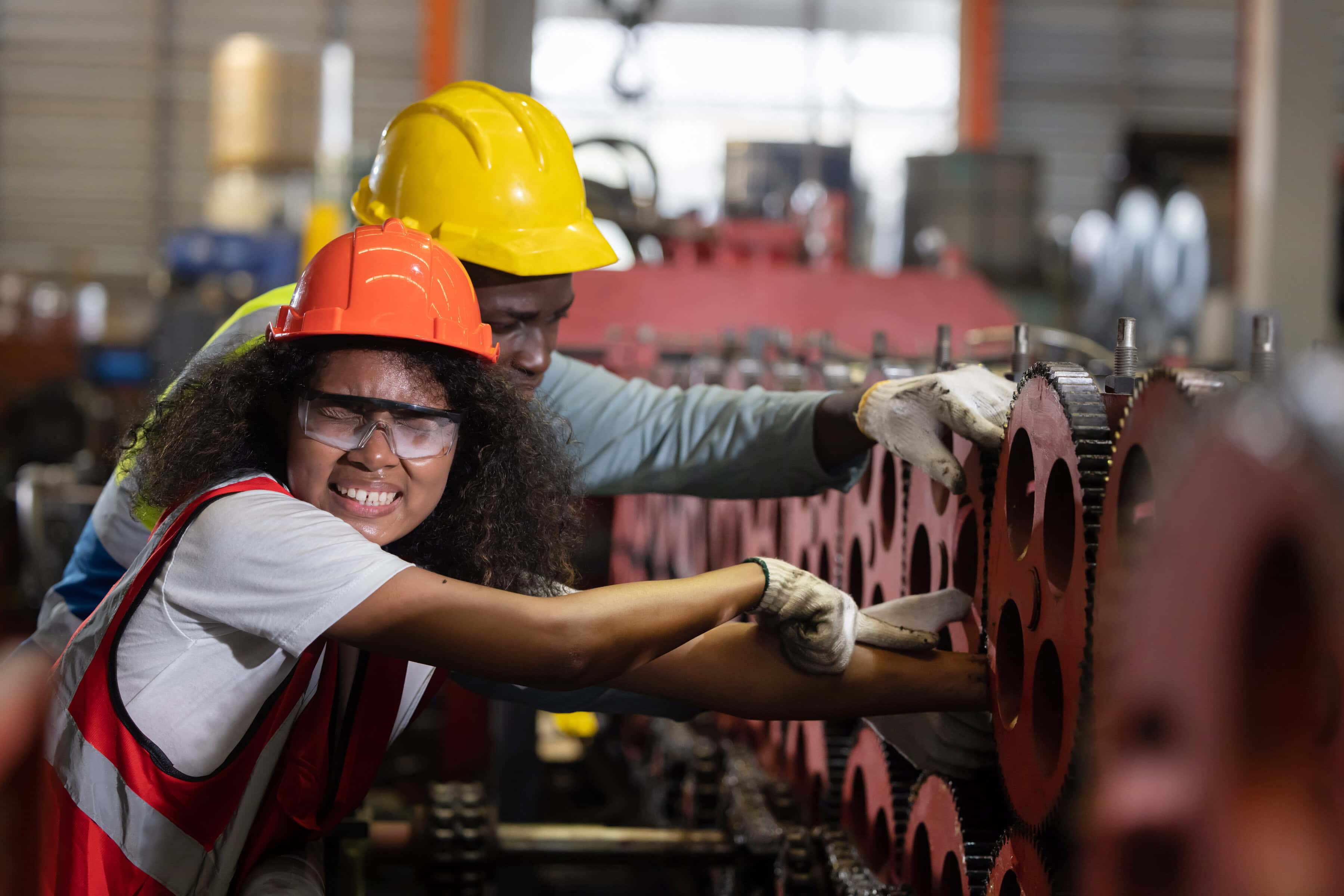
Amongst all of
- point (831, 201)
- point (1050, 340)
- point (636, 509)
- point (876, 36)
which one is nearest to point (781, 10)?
point (876, 36)

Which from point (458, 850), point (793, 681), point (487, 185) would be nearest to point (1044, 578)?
point (793, 681)

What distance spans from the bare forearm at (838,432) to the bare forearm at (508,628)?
671 mm

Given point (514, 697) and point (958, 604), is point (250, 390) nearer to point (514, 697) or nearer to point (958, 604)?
point (514, 697)

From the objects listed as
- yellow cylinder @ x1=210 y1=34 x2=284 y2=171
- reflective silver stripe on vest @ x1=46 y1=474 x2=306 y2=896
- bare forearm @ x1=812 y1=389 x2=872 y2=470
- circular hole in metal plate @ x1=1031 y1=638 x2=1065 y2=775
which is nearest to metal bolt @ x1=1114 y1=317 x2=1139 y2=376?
circular hole in metal plate @ x1=1031 y1=638 x2=1065 y2=775

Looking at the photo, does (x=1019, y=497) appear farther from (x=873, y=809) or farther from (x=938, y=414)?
A: (x=873, y=809)

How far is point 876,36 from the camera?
49.6ft

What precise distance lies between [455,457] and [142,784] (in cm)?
56

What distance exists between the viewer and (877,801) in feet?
5.94

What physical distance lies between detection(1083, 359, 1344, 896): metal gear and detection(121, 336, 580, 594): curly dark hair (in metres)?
1.14

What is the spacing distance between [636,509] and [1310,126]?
19.5 feet

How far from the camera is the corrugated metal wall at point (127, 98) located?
15.0 metres

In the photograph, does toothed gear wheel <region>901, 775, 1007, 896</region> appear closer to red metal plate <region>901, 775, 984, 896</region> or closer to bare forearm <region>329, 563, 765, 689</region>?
red metal plate <region>901, 775, 984, 896</region>

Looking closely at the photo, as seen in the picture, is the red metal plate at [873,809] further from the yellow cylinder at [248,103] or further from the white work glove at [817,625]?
the yellow cylinder at [248,103]

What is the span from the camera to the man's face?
2066mm
